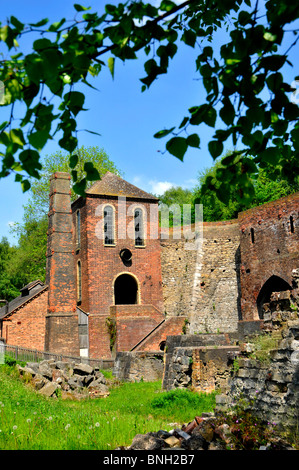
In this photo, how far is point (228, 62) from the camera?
3.60 metres

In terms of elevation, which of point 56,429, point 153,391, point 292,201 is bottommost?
point 153,391

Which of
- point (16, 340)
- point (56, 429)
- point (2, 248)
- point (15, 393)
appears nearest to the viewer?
point (56, 429)

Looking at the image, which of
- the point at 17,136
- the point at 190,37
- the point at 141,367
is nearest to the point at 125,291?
the point at 141,367

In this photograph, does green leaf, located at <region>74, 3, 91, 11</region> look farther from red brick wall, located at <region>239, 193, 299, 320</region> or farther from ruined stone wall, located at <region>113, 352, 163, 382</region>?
red brick wall, located at <region>239, 193, 299, 320</region>

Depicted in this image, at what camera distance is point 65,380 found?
16938 millimetres

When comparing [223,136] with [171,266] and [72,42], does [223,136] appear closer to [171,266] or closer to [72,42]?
[72,42]

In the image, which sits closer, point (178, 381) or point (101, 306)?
point (178, 381)

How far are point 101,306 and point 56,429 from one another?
21.0m

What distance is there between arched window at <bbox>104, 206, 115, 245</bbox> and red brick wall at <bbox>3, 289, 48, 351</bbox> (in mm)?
5664

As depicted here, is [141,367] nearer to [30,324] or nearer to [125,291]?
[30,324]

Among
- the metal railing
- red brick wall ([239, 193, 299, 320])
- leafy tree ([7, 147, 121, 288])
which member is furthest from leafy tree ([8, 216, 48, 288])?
red brick wall ([239, 193, 299, 320])

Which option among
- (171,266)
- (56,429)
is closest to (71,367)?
(56,429)

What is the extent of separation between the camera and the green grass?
6480 mm

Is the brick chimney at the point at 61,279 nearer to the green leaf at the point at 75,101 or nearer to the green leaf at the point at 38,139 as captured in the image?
the green leaf at the point at 75,101
